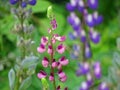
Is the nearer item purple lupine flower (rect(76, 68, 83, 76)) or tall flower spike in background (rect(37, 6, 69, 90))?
tall flower spike in background (rect(37, 6, 69, 90))

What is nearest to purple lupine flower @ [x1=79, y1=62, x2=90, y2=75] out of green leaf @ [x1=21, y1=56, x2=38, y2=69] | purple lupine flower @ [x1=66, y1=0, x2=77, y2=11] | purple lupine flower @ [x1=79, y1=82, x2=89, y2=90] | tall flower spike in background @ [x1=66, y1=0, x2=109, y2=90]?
tall flower spike in background @ [x1=66, y1=0, x2=109, y2=90]

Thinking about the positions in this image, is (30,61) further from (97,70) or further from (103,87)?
(97,70)

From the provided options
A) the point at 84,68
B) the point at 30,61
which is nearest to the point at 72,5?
the point at 84,68

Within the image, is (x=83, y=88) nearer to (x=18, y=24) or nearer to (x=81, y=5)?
(x=81, y=5)

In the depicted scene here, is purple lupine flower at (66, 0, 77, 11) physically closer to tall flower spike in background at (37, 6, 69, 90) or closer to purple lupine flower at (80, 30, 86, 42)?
purple lupine flower at (80, 30, 86, 42)

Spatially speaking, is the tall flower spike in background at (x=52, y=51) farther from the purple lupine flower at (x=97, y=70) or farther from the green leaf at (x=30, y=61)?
the purple lupine flower at (x=97, y=70)

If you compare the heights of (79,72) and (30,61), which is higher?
(30,61)

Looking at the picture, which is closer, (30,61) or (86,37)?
(30,61)

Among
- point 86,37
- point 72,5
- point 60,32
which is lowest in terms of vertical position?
point 86,37

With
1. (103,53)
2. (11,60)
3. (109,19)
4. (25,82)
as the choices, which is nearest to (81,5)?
(103,53)
